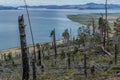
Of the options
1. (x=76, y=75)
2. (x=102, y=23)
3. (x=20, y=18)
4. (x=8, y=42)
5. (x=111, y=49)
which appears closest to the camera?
(x=20, y=18)

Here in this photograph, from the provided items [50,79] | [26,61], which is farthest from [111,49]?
[26,61]

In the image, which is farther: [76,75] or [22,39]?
[76,75]

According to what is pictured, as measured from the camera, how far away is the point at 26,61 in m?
12.8

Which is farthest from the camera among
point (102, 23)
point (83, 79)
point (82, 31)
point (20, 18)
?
point (82, 31)

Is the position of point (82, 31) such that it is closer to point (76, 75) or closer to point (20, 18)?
point (76, 75)

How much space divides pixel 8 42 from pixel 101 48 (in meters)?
72.1

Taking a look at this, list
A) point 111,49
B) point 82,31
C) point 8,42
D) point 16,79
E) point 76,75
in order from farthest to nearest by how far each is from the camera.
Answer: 1. point 8,42
2. point 82,31
3. point 111,49
4. point 76,75
5. point 16,79

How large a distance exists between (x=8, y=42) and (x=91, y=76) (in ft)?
345

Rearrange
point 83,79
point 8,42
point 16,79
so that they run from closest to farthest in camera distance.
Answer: point 16,79, point 83,79, point 8,42

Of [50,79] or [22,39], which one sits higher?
[22,39]

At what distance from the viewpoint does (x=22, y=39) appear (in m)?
12.7

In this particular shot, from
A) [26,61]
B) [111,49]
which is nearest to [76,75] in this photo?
[26,61]

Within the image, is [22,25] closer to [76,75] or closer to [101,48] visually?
[76,75]

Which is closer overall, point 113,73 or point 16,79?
point 16,79
